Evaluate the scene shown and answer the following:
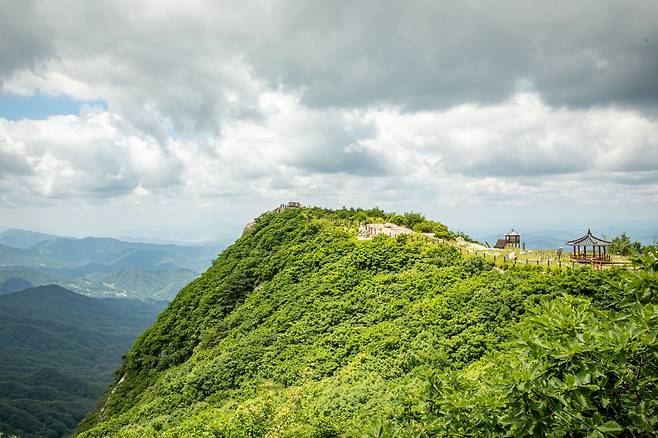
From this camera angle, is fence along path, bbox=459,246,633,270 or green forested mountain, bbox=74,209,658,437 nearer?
green forested mountain, bbox=74,209,658,437

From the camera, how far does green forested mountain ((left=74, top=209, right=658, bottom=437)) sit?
536cm

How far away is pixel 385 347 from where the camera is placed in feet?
70.0

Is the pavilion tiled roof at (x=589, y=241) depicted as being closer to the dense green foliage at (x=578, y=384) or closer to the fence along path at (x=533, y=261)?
the fence along path at (x=533, y=261)

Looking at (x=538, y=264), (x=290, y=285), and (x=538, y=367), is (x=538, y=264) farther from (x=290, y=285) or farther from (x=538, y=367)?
(x=538, y=367)

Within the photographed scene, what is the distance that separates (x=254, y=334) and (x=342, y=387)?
11230 mm

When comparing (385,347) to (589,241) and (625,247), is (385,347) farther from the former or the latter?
(625,247)

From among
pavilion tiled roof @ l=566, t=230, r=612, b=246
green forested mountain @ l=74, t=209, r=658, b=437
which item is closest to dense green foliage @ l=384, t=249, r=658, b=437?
green forested mountain @ l=74, t=209, r=658, b=437

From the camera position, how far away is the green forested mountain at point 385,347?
536 centimetres

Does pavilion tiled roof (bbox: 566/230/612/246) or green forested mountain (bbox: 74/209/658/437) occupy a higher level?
pavilion tiled roof (bbox: 566/230/612/246)

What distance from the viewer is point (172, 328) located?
38.5m

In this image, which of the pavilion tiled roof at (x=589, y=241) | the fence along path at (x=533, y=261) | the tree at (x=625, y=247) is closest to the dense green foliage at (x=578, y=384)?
the tree at (x=625, y=247)

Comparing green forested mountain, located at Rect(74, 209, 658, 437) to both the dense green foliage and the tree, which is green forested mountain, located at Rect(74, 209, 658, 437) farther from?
the tree

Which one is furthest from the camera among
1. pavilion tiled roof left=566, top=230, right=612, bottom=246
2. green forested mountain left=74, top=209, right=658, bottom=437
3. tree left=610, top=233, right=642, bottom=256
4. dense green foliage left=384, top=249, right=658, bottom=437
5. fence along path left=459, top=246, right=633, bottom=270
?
pavilion tiled roof left=566, top=230, right=612, bottom=246

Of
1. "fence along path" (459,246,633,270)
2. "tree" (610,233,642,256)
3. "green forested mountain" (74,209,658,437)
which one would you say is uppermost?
"tree" (610,233,642,256)
